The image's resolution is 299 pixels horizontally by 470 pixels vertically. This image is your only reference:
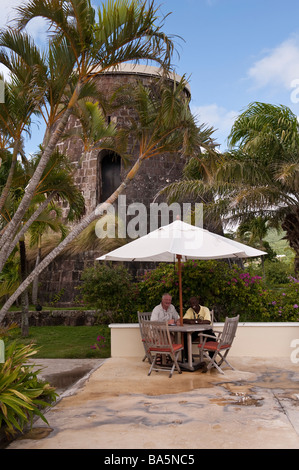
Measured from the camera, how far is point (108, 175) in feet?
66.6

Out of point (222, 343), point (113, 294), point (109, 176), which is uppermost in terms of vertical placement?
point (109, 176)

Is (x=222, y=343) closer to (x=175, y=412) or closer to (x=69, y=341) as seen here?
(x=175, y=412)

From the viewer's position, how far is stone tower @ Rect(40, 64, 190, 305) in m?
18.3

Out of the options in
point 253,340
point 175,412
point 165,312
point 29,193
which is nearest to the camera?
point 175,412

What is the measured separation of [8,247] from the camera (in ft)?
24.5

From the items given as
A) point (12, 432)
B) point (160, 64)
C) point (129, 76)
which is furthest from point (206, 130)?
point (129, 76)

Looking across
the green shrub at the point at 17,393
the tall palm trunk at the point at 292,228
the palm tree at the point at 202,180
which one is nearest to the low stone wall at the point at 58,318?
the palm tree at the point at 202,180

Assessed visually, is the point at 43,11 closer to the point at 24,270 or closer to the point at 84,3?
the point at 84,3

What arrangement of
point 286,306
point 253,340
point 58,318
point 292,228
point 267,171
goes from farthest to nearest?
point 58,318, point 292,228, point 267,171, point 286,306, point 253,340

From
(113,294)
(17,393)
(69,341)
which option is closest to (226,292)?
(113,294)

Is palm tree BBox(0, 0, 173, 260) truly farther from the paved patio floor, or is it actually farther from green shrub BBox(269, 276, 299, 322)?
green shrub BBox(269, 276, 299, 322)

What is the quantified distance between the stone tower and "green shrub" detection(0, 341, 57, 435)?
13422mm

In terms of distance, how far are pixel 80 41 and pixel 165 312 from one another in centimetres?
479

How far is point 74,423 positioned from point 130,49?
591 cm
